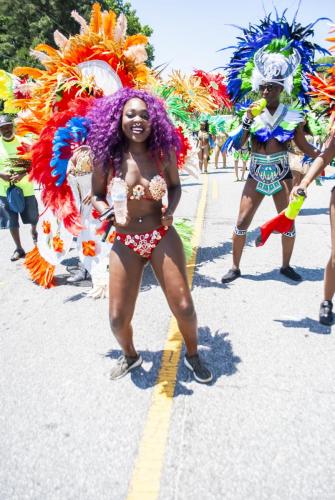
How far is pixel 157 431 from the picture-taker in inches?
84.3

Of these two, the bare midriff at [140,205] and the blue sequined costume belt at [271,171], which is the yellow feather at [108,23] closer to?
the blue sequined costume belt at [271,171]

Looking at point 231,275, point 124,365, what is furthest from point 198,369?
point 231,275

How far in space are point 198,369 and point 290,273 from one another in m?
2.12

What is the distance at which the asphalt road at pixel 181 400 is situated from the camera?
1843 mm

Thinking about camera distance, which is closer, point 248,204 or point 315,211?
point 248,204

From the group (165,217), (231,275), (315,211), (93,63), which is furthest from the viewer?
(315,211)

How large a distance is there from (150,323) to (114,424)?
1220 mm

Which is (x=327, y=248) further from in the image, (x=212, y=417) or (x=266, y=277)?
(x=212, y=417)

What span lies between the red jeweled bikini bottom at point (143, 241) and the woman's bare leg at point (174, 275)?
0.03 m

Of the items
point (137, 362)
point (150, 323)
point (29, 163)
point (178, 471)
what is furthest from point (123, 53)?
point (178, 471)

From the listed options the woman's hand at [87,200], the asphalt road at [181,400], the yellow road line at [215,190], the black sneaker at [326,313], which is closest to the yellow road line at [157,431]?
the asphalt road at [181,400]

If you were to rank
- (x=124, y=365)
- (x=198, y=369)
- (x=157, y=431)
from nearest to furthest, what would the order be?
(x=157, y=431) < (x=198, y=369) < (x=124, y=365)

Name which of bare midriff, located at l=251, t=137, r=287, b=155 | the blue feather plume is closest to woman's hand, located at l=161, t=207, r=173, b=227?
the blue feather plume

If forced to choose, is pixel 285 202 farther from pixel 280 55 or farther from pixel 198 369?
pixel 198 369
